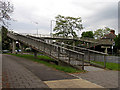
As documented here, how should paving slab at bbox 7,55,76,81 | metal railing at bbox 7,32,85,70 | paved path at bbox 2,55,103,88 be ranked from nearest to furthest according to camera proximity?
A: paved path at bbox 2,55,103,88 < paving slab at bbox 7,55,76,81 < metal railing at bbox 7,32,85,70

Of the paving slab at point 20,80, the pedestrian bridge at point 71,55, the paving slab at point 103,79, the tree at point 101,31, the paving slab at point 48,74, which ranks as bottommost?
the paving slab at point 103,79

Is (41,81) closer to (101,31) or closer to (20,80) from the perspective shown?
(20,80)

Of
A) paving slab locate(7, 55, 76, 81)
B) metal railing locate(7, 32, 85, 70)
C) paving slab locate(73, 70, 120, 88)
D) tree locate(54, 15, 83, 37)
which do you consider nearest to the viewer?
paving slab locate(73, 70, 120, 88)

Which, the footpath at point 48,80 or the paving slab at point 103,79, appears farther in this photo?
the paving slab at point 103,79

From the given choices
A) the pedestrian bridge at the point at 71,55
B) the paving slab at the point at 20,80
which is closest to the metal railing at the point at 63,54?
the pedestrian bridge at the point at 71,55

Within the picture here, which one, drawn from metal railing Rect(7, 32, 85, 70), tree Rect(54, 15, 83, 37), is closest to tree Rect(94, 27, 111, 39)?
tree Rect(54, 15, 83, 37)

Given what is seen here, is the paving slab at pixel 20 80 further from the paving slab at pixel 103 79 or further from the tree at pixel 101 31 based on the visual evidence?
the tree at pixel 101 31

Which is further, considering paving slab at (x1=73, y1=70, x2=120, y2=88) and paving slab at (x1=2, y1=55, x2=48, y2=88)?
paving slab at (x1=73, y1=70, x2=120, y2=88)

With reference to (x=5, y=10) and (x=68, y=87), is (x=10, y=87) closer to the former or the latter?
(x=68, y=87)

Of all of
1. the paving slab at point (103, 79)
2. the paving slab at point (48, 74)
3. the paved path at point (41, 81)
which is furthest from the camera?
the paving slab at point (48, 74)

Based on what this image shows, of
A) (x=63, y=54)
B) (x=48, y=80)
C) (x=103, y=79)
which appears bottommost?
(x=103, y=79)

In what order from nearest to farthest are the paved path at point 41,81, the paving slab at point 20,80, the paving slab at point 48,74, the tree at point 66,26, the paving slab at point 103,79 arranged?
the paving slab at point 20,80 → the paved path at point 41,81 → the paving slab at point 103,79 → the paving slab at point 48,74 → the tree at point 66,26

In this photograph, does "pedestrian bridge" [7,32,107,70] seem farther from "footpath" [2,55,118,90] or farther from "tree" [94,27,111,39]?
"tree" [94,27,111,39]

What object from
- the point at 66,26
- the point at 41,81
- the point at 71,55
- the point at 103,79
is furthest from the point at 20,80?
the point at 66,26
